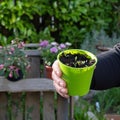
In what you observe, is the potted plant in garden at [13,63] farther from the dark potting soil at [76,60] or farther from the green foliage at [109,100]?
the green foliage at [109,100]

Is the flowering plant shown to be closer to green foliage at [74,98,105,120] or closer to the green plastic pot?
green foliage at [74,98,105,120]

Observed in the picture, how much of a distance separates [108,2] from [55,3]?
83cm

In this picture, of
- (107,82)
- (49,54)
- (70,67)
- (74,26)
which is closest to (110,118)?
(49,54)

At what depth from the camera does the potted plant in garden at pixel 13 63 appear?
3.01 m

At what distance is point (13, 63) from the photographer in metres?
3.05

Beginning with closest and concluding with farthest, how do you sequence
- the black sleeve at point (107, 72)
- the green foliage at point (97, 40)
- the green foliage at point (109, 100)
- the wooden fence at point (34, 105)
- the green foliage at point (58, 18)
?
the black sleeve at point (107, 72) → the wooden fence at point (34, 105) → the green foliage at point (109, 100) → the green foliage at point (58, 18) → the green foliage at point (97, 40)

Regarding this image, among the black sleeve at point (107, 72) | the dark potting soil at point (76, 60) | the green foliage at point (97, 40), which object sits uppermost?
the dark potting soil at point (76, 60)

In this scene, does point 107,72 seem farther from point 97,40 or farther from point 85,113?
point 97,40

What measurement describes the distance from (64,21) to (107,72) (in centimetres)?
353

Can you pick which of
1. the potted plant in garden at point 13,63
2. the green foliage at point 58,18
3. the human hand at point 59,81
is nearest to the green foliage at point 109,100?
the green foliage at point 58,18

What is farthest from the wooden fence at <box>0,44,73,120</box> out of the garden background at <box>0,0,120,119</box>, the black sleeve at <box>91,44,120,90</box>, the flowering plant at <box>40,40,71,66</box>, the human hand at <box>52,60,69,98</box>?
the garden background at <box>0,0,120,119</box>

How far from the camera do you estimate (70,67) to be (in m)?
1.57

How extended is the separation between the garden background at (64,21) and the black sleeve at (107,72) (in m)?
2.77

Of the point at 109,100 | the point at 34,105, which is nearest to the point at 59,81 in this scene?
the point at 34,105
